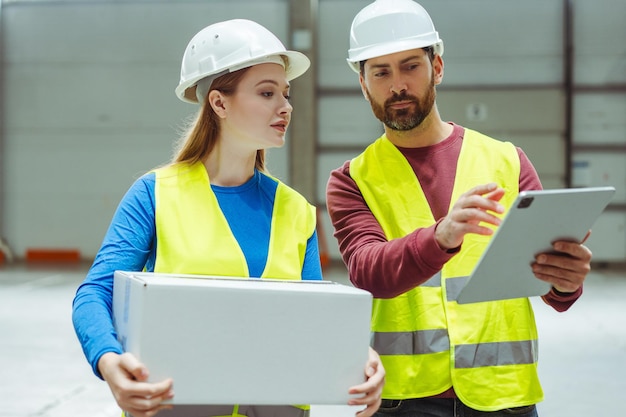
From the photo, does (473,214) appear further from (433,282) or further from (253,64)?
(253,64)

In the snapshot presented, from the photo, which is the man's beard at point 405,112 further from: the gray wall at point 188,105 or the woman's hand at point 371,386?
the gray wall at point 188,105

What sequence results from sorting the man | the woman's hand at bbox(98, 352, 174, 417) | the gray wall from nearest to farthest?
the woman's hand at bbox(98, 352, 174, 417) < the man < the gray wall

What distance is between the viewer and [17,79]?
1272cm

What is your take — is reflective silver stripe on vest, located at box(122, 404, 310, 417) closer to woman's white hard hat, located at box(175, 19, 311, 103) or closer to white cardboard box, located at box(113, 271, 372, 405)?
white cardboard box, located at box(113, 271, 372, 405)

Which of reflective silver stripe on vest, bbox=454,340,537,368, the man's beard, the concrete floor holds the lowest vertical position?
the concrete floor

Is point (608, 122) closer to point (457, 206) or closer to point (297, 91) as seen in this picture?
point (297, 91)

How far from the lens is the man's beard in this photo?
6.24 ft

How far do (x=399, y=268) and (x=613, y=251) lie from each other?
10.9 m

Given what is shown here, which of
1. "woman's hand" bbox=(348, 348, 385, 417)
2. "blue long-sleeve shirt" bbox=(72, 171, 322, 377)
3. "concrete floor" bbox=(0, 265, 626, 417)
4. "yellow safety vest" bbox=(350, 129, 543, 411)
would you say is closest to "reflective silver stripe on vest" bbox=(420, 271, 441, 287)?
"yellow safety vest" bbox=(350, 129, 543, 411)

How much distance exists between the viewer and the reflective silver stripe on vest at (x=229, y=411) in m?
1.59

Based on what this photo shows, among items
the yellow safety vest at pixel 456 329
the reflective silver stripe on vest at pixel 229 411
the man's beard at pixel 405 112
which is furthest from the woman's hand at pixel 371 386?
the man's beard at pixel 405 112

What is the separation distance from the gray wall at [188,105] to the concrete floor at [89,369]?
3341mm

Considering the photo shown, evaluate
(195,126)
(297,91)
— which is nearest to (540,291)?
(195,126)

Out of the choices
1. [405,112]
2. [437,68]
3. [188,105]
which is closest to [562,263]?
[405,112]
